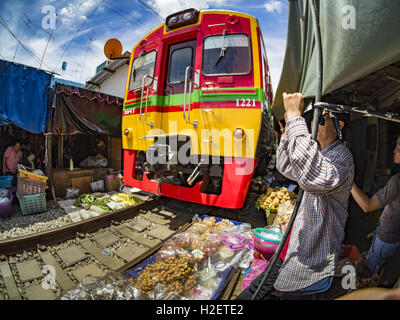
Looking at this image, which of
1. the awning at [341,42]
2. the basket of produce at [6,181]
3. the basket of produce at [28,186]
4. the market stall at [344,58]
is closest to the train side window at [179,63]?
the market stall at [344,58]

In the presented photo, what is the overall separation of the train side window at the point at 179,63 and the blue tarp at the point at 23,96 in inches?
166

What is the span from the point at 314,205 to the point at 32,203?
5.79m

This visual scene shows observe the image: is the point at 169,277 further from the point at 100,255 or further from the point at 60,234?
the point at 60,234

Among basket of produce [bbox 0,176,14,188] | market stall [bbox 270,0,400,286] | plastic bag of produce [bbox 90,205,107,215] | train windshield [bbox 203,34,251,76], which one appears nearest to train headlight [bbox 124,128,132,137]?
plastic bag of produce [bbox 90,205,107,215]

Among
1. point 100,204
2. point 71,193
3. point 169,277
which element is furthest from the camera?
point 71,193

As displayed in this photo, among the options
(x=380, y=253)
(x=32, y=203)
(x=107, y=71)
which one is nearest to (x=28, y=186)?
(x=32, y=203)

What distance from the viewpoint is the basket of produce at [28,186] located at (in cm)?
441

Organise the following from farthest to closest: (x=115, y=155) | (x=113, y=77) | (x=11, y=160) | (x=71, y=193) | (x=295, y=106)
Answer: (x=113, y=77)
(x=115, y=155)
(x=71, y=193)
(x=11, y=160)
(x=295, y=106)

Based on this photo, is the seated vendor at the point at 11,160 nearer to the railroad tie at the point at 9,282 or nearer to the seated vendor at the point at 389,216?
the railroad tie at the point at 9,282

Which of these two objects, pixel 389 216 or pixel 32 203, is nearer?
pixel 389 216

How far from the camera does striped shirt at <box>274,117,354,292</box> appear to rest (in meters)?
1.09

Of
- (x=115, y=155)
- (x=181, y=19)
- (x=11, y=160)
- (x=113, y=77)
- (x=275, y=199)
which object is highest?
(x=113, y=77)

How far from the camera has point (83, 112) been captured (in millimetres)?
6156
